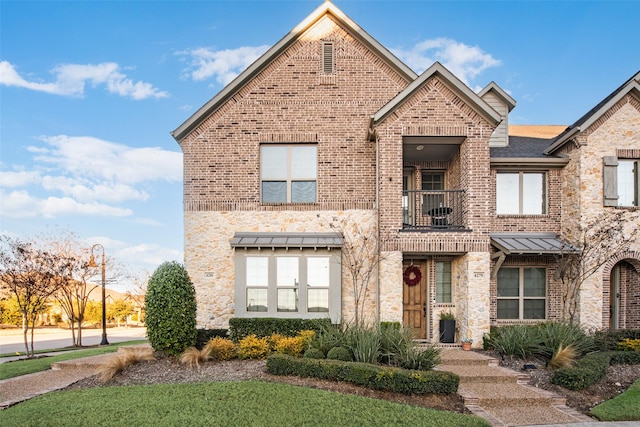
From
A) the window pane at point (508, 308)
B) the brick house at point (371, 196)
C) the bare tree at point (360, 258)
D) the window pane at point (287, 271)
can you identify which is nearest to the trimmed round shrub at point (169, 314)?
the brick house at point (371, 196)

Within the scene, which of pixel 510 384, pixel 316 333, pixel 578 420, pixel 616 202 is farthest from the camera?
pixel 616 202

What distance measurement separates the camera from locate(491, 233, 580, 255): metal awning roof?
13102mm

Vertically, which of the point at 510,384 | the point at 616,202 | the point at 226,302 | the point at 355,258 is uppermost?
the point at 616,202

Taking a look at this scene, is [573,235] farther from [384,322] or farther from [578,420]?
[578,420]

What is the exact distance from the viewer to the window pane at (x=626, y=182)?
557 inches

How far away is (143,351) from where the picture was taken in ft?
36.3

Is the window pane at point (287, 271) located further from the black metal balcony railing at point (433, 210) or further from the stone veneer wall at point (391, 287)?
the black metal balcony railing at point (433, 210)

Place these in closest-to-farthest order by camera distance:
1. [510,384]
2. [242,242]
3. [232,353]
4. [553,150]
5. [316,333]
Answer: [510,384] < [232,353] < [316,333] < [242,242] < [553,150]

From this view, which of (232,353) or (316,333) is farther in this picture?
(316,333)

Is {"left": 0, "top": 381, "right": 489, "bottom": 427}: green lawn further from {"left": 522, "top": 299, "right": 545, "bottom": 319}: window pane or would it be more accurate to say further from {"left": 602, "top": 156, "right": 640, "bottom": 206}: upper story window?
{"left": 602, "top": 156, "right": 640, "bottom": 206}: upper story window

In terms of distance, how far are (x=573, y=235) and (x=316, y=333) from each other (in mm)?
9247

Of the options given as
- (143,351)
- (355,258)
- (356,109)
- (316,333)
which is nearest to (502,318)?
(355,258)

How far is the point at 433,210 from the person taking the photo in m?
13.9

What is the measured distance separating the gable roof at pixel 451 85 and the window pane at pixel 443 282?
4945 millimetres
